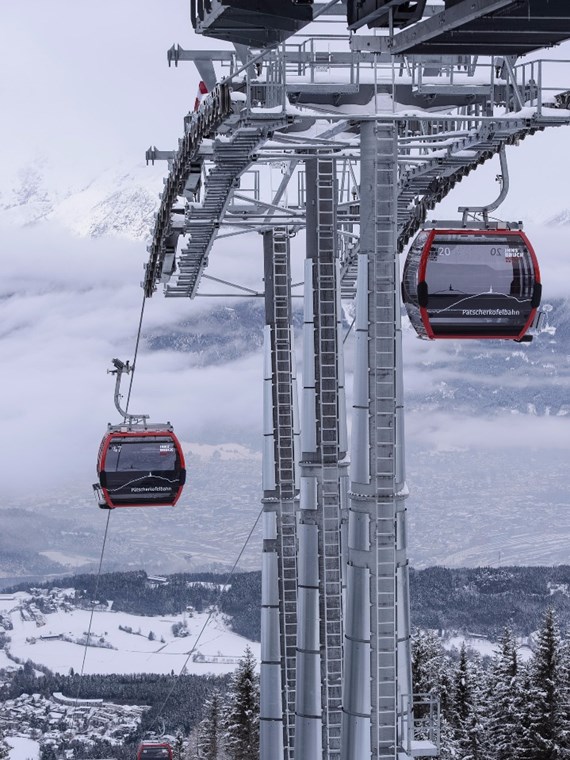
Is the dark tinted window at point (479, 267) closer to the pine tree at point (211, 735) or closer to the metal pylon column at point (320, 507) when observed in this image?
the metal pylon column at point (320, 507)

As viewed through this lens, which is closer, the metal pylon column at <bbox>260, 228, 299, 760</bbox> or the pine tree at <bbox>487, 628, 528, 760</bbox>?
the metal pylon column at <bbox>260, 228, 299, 760</bbox>

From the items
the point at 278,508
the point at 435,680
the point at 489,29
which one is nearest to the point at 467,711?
the point at 435,680

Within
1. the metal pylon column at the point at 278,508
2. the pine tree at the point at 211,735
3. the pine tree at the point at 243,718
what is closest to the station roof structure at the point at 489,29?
the metal pylon column at the point at 278,508

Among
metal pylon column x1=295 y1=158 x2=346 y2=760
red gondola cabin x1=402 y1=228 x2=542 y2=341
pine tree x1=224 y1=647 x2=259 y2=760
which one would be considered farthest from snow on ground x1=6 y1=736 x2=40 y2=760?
red gondola cabin x1=402 y1=228 x2=542 y2=341

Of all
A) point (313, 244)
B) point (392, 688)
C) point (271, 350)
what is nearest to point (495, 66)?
point (313, 244)

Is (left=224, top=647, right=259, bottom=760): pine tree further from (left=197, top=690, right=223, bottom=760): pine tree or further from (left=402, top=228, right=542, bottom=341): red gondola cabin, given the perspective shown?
(left=402, top=228, right=542, bottom=341): red gondola cabin

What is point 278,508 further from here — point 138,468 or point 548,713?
point 548,713
